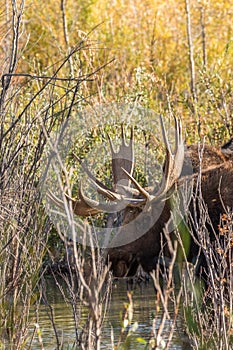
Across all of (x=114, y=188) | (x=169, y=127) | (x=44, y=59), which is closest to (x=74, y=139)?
(x=169, y=127)

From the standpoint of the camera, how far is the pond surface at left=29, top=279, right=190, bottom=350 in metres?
6.66

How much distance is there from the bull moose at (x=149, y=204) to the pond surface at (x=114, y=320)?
517 mm

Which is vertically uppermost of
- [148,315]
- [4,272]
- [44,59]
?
[44,59]

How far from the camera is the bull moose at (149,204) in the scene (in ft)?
23.6

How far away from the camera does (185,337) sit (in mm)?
6688

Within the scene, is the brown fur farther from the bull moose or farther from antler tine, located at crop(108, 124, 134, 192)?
antler tine, located at crop(108, 124, 134, 192)

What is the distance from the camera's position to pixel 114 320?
7703 millimetres

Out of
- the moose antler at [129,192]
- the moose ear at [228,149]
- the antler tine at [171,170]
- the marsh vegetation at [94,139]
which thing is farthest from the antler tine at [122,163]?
the moose ear at [228,149]

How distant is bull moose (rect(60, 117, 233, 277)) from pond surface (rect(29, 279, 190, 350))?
1.70ft

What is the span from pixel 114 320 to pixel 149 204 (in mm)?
1250

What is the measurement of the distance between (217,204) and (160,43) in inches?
529

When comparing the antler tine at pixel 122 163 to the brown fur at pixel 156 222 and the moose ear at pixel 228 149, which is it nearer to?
the brown fur at pixel 156 222

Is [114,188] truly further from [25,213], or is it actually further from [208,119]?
[208,119]

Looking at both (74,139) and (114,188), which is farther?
(74,139)
